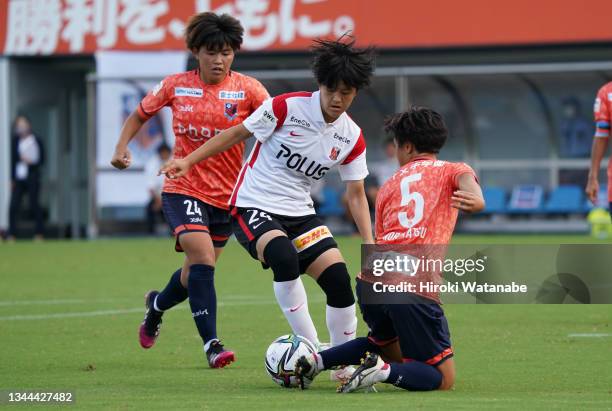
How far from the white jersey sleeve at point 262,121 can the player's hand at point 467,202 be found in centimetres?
160

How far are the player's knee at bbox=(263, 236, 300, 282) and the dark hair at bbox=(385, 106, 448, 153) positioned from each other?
3.06 feet

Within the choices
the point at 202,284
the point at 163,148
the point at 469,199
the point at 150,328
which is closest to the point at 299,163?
the point at 202,284

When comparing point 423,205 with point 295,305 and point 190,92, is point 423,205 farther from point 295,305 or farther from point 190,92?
point 190,92

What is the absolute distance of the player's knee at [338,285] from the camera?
810 centimetres

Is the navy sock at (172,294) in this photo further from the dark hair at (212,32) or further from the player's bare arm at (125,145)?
the dark hair at (212,32)

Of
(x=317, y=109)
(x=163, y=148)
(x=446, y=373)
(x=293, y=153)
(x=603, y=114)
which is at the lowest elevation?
(x=446, y=373)

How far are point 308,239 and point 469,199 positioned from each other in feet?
5.24

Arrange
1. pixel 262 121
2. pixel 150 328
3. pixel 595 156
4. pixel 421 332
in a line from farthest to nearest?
1. pixel 595 156
2. pixel 150 328
3. pixel 262 121
4. pixel 421 332

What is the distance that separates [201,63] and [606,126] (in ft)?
12.7

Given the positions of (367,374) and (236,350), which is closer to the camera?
(367,374)

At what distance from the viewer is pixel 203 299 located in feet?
29.1

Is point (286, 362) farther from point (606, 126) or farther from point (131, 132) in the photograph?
point (606, 126)

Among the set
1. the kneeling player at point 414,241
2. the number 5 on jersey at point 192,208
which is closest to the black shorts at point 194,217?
the number 5 on jersey at point 192,208

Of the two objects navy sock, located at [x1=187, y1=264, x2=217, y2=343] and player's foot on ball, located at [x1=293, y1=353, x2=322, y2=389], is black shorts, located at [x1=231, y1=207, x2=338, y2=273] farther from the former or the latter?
player's foot on ball, located at [x1=293, y1=353, x2=322, y2=389]
